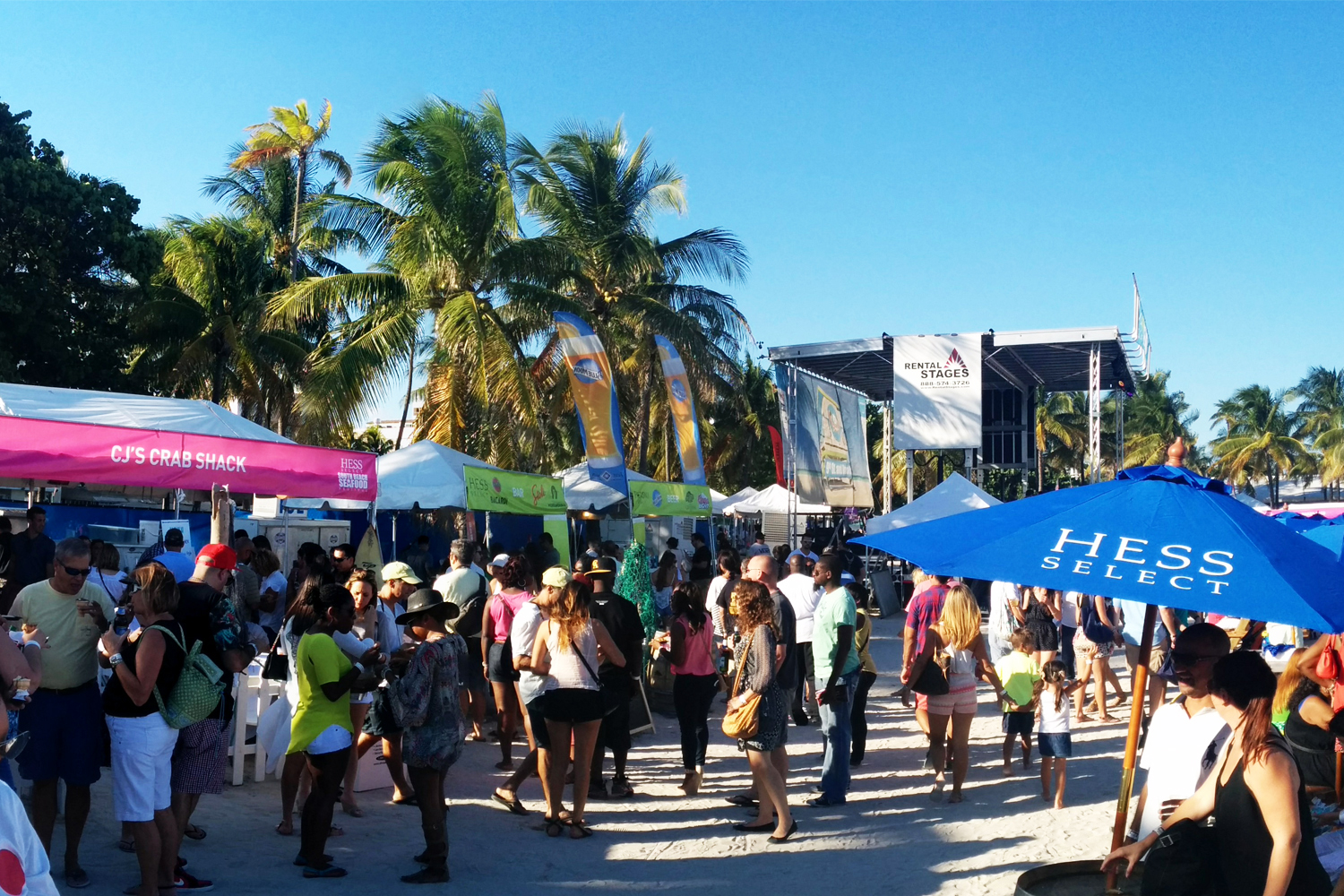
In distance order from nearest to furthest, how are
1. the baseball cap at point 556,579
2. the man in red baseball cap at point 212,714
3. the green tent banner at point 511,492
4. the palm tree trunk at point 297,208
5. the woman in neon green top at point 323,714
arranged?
the man in red baseball cap at point 212,714 → the woman in neon green top at point 323,714 → the baseball cap at point 556,579 → the green tent banner at point 511,492 → the palm tree trunk at point 297,208

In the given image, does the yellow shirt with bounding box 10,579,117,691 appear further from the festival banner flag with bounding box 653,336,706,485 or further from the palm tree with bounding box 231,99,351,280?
the palm tree with bounding box 231,99,351,280

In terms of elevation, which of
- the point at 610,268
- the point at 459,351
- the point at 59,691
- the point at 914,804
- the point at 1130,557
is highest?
the point at 610,268

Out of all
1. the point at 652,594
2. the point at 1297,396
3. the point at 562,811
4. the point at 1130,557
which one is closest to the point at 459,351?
the point at 652,594

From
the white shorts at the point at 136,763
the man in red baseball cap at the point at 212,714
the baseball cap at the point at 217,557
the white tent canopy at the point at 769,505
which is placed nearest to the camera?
the white shorts at the point at 136,763

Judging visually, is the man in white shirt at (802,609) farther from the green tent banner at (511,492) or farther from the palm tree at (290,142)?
the palm tree at (290,142)

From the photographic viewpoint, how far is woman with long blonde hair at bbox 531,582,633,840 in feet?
21.4

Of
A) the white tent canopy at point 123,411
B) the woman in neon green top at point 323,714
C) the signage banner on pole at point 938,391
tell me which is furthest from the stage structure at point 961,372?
the woman in neon green top at point 323,714

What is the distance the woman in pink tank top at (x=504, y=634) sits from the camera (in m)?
8.12

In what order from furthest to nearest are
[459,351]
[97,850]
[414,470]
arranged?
1. [459,351]
2. [414,470]
3. [97,850]

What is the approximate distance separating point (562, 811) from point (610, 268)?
1885 centimetres

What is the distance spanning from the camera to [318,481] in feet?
30.9

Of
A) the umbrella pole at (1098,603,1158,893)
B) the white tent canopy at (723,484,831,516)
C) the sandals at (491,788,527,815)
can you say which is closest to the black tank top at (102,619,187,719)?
the sandals at (491,788,527,815)

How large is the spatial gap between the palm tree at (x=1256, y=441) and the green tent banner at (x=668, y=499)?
50419mm

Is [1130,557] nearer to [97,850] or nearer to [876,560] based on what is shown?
[97,850]
